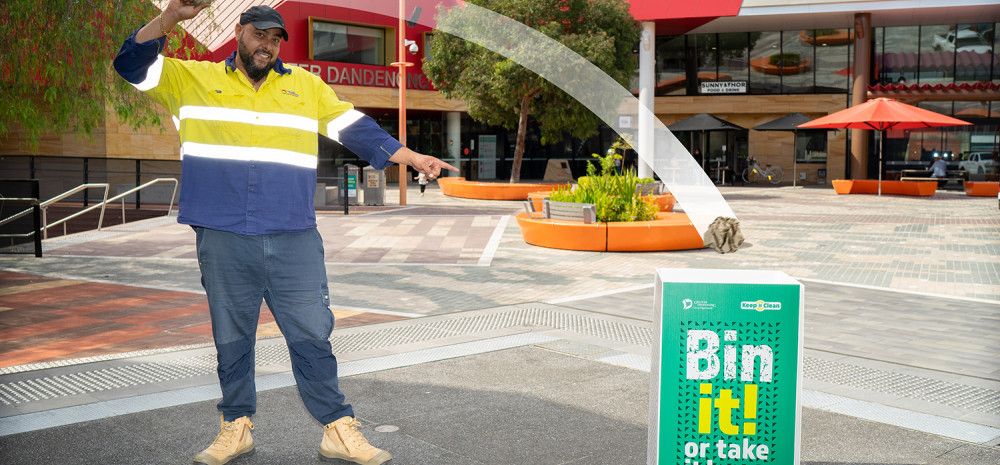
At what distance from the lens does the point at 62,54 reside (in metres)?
11.0

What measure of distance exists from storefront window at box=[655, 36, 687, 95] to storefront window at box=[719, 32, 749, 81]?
5.16 ft

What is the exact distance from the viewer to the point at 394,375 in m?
6.12

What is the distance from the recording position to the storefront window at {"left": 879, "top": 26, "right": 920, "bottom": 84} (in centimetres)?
3644

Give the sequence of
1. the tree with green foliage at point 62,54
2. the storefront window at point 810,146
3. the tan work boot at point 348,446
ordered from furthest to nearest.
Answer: the storefront window at point 810,146 → the tree with green foliage at point 62,54 → the tan work boot at point 348,446

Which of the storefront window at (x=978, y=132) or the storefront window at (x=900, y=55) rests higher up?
the storefront window at (x=900, y=55)

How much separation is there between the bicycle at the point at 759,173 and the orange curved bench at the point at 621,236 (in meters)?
24.4

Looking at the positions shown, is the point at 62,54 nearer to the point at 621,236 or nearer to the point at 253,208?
the point at 621,236

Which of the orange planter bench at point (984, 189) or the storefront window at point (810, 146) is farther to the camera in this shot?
the storefront window at point (810, 146)

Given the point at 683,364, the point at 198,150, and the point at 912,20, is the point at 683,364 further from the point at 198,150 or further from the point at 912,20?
the point at 912,20

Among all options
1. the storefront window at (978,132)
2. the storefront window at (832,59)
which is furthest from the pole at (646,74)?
the storefront window at (978,132)

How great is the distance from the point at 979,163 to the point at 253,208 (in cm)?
3562

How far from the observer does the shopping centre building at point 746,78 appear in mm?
32312

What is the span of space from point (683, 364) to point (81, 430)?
3026 millimetres

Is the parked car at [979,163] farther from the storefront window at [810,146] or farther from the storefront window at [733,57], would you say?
the storefront window at [733,57]
